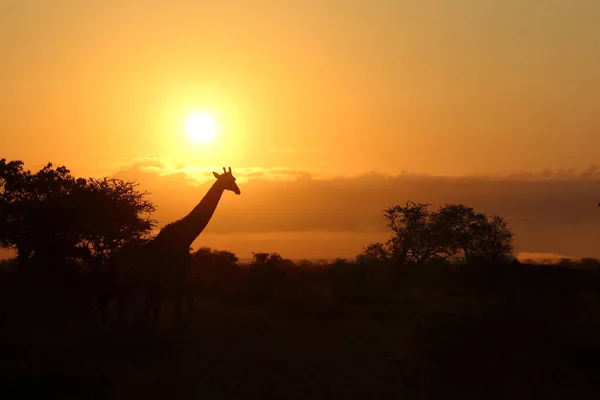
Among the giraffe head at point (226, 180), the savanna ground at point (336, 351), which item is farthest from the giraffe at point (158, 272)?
the giraffe head at point (226, 180)

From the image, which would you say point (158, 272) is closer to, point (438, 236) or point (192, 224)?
point (192, 224)

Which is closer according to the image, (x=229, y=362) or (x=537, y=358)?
(x=537, y=358)

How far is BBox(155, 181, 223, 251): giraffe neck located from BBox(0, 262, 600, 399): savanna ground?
2663 millimetres

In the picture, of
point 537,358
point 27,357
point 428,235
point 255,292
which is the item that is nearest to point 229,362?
point 27,357

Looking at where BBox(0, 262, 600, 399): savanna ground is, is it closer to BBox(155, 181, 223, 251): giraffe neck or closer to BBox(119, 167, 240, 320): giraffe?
BBox(119, 167, 240, 320): giraffe

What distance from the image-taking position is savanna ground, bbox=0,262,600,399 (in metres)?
12.7

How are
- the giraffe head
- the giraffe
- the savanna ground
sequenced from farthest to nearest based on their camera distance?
the giraffe head, the giraffe, the savanna ground

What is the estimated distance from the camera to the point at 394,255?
149ft

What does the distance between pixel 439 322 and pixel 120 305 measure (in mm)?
11355

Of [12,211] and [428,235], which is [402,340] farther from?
[428,235]

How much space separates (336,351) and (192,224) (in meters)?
8.08

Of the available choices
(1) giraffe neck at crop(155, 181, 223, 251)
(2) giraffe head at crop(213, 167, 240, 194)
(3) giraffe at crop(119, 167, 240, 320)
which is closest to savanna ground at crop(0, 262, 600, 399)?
(3) giraffe at crop(119, 167, 240, 320)

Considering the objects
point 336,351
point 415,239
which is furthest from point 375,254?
point 336,351

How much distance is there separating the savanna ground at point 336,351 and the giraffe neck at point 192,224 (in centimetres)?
266
